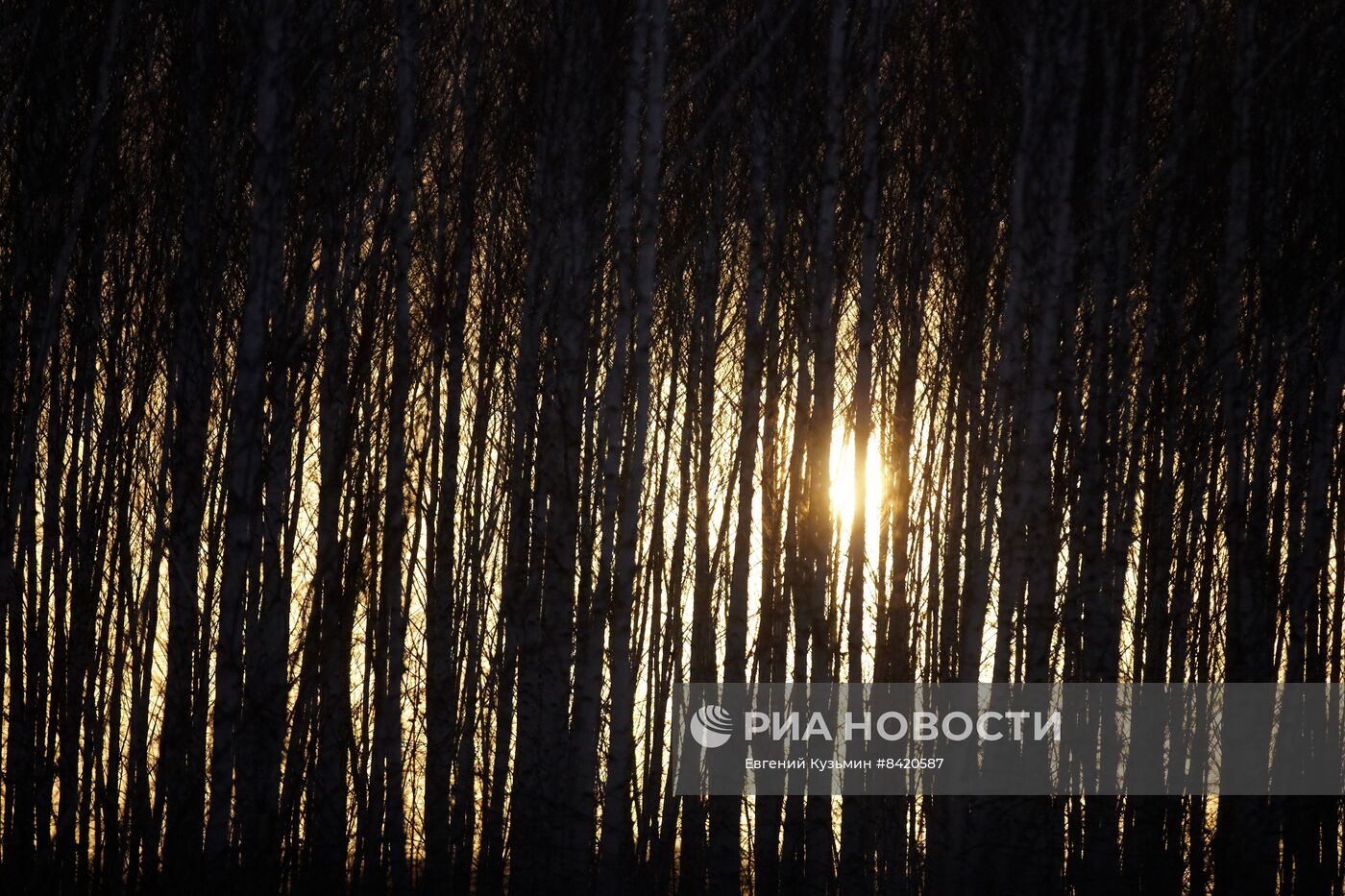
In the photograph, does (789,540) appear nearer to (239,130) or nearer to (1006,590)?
(1006,590)

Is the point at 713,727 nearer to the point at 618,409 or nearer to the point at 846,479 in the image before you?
the point at 846,479

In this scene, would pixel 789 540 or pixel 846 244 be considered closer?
pixel 789 540

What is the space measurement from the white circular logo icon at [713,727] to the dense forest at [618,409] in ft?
1.11

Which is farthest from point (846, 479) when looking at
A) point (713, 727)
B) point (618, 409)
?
point (618, 409)

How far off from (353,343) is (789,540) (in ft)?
10.8

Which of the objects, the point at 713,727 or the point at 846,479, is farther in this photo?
the point at 846,479

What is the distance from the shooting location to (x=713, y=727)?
9.10 meters

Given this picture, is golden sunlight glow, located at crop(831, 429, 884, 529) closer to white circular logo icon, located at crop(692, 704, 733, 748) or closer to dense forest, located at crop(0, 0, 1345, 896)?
dense forest, located at crop(0, 0, 1345, 896)

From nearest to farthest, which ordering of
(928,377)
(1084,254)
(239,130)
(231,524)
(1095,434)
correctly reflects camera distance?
(231,524)
(239,130)
(1095,434)
(1084,254)
(928,377)

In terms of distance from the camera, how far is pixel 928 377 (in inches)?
412

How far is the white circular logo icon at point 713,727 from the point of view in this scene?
29.7ft

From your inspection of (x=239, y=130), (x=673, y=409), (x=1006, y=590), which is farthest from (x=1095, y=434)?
(x=239, y=130)

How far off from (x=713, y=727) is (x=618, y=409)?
9.65 ft

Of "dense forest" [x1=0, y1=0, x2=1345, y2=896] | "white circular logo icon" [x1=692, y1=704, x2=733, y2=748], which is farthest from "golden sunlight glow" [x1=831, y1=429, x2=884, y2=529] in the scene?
"white circular logo icon" [x1=692, y1=704, x2=733, y2=748]
